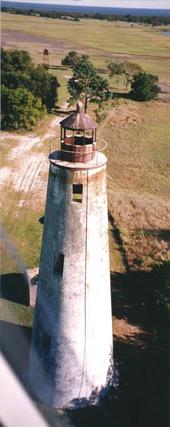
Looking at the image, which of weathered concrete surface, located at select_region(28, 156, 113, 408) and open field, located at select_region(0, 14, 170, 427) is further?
open field, located at select_region(0, 14, 170, 427)

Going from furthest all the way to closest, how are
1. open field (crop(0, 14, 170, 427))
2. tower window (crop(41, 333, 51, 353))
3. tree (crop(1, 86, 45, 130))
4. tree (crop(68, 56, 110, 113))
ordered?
tree (crop(68, 56, 110, 113)) → tree (crop(1, 86, 45, 130)) → open field (crop(0, 14, 170, 427)) → tower window (crop(41, 333, 51, 353))

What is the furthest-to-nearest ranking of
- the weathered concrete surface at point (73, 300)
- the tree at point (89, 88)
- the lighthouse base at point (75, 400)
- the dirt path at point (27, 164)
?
the tree at point (89, 88) < the dirt path at point (27, 164) < the lighthouse base at point (75, 400) < the weathered concrete surface at point (73, 300)

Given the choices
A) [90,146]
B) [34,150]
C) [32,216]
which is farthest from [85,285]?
[34,150]

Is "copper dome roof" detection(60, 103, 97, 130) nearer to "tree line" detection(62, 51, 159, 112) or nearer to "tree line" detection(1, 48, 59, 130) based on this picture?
"tree line" detection(1, 48, 59, 130)

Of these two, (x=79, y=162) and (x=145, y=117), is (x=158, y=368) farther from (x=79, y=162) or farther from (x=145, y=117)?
(x=145, y=117)

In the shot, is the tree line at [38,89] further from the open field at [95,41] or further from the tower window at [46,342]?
the tower window at [46,342]

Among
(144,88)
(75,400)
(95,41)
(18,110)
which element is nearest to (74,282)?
(75,400)

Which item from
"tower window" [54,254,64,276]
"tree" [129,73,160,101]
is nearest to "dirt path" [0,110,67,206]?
"tree" [129,73,160,101]

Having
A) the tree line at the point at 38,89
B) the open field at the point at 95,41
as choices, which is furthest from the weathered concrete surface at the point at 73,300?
the open field at the point at 95,41
